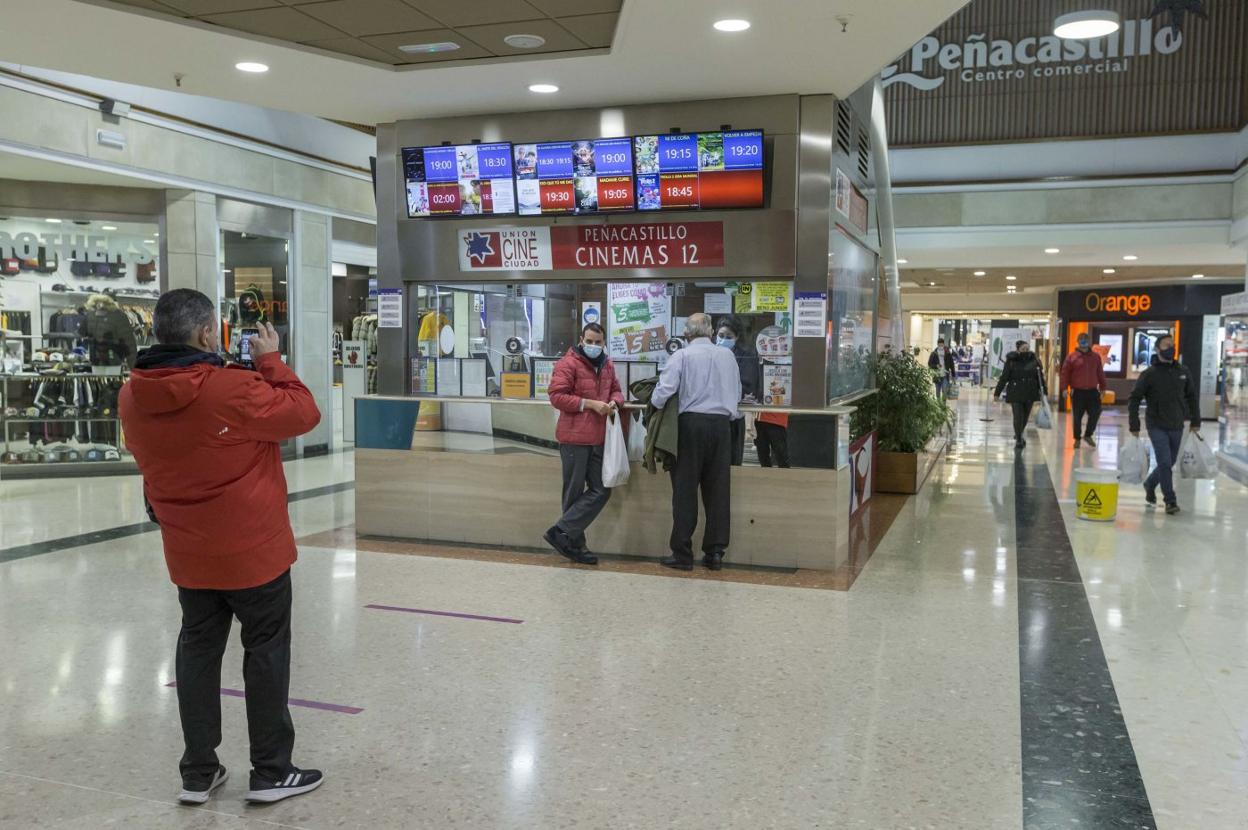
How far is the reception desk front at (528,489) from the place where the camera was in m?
6.18

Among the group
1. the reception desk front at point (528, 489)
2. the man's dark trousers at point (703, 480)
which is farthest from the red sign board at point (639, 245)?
the man's dark trousers at point (703, 480)

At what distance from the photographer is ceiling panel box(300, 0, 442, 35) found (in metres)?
4.83

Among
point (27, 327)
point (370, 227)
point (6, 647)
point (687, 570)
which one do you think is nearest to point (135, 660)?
point (6, 647)

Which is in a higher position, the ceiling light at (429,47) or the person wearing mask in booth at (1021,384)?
the ceiling light at (429,47)

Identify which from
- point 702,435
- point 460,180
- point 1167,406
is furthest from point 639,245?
point 1167,406

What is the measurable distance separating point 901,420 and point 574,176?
4173 millimetres

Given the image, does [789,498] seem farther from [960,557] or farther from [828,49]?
[828,49]

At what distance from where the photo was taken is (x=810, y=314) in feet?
21.2

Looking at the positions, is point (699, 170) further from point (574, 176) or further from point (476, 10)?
point (476, 10)

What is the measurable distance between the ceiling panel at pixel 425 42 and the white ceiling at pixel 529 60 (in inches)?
6.1

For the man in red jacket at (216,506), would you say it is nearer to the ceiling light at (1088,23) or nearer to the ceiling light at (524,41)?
the ceiling light at (524,41)

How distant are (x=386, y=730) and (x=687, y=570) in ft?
9.42

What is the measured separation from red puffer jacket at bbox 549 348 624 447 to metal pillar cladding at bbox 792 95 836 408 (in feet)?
4.21

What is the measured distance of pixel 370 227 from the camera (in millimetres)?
13945
